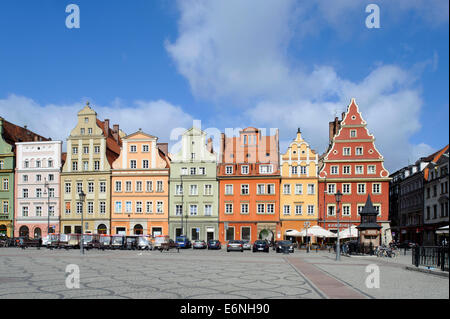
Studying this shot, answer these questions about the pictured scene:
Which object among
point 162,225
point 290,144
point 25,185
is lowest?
point 162,225

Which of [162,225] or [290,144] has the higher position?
[290,144]

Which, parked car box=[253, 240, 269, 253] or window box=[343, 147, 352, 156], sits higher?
window box=[343, 147, 352, 156]

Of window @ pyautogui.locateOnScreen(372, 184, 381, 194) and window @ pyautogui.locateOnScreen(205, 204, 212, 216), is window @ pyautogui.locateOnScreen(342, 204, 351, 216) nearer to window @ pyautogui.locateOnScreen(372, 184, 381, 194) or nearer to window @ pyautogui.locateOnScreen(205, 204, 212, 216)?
window @ pyautogui.locateOnScreen(372, 184, 381, 194)

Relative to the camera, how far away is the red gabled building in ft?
202

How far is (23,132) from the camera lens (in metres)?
77.1

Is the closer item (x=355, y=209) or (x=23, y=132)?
(x=355, y=209)

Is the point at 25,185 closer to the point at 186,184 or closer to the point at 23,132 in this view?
the point at 23,132

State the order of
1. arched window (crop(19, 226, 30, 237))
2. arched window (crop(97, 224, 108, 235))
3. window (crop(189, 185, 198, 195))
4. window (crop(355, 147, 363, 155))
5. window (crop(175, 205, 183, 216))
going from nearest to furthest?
window (crop(355, 147, 363, 155)) < window (crop(175, 205, 183, 216)) < window (crop(189, 185, 198, 195)) < arched window (crop(97, 224, 108, 235)) < arched window (crop(19, 226, 30, 237))

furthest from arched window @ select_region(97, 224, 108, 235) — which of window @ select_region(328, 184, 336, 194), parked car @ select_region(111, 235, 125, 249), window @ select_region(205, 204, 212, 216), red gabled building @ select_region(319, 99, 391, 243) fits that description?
Answer: window @ select_region(328, 184, 336, 194)

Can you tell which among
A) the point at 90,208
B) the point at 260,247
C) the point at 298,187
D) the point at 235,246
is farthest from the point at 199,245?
the point at 90,208

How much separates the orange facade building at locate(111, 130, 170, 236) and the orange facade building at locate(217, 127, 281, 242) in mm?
7944
